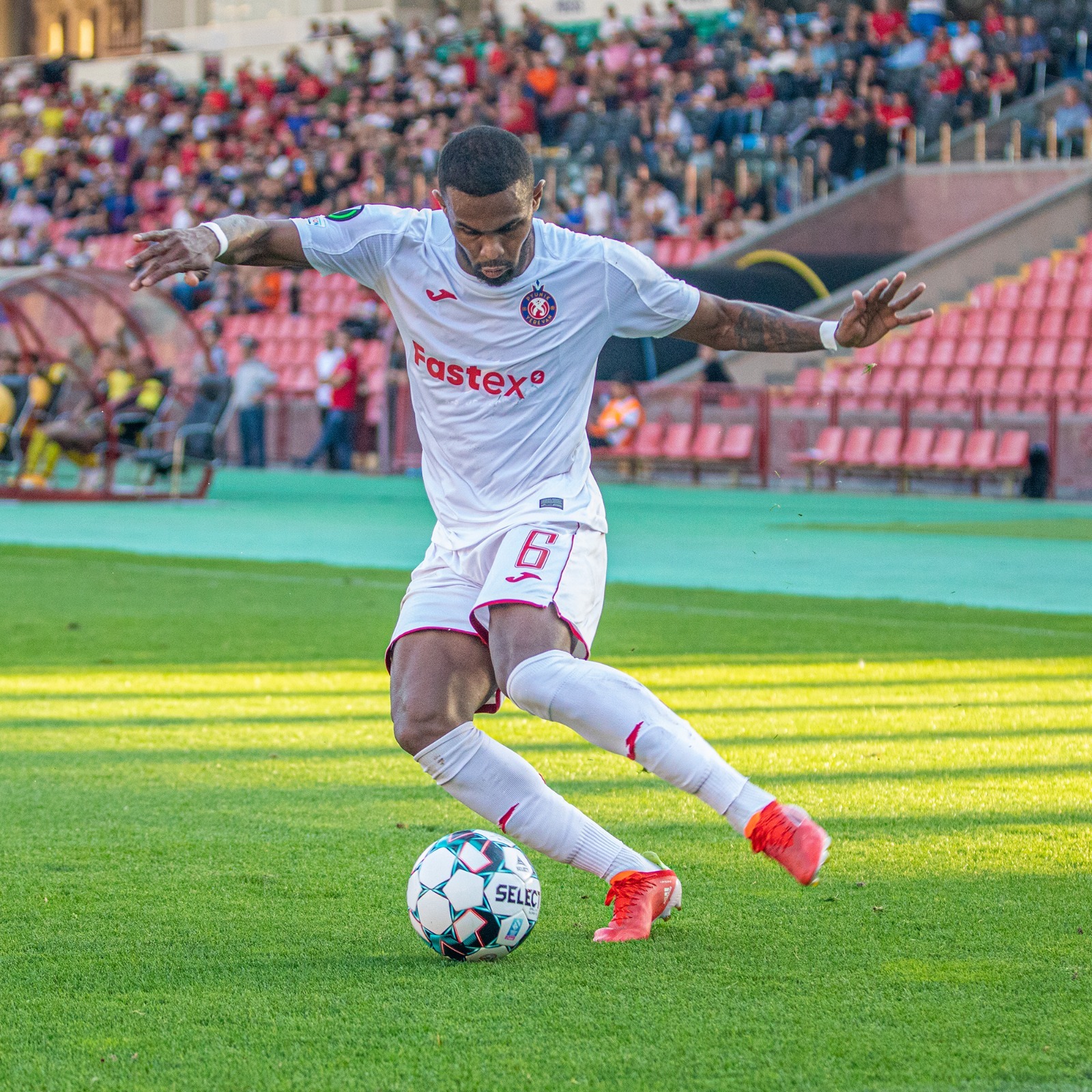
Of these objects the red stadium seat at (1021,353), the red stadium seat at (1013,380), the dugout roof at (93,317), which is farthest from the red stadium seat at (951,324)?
the dugout roof at (93,317)

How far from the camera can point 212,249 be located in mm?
4590

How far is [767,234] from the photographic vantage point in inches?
Answer: 1126

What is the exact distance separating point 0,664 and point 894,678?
15.6ft

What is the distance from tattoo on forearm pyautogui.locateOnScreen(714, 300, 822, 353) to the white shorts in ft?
2.14

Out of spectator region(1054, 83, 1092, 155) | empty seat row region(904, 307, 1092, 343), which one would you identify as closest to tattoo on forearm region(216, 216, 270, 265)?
empty seat row region(904, 307, 1092, 343)

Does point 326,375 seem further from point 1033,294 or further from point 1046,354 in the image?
point 1046,354

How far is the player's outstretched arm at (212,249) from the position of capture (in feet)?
14.6

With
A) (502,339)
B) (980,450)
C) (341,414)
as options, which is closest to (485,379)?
(502,339)

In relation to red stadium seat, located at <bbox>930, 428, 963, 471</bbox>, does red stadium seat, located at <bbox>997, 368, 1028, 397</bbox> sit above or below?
above

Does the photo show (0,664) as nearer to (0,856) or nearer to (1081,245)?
(0,856)

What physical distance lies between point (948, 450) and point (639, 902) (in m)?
19.6

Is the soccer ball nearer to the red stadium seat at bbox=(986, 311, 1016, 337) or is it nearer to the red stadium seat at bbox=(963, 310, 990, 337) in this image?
the red stadium seat at bbox=(986, 311, 1016, 337)

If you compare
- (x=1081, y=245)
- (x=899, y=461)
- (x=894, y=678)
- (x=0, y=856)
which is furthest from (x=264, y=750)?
(x=1081, y=245)

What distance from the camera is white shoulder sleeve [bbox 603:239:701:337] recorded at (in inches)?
191
